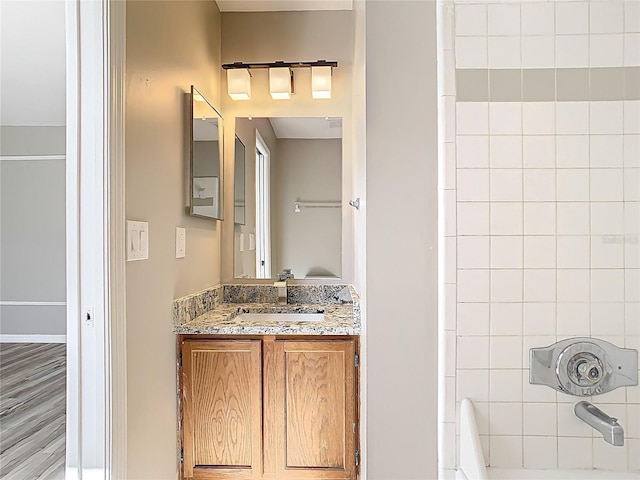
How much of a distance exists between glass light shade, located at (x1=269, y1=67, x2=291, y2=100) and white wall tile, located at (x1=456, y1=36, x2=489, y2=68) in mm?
1452

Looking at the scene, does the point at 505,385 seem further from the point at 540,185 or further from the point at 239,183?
the point at 239,183

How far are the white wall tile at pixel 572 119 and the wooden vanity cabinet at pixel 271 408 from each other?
1142mm

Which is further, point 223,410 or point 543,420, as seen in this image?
point 223,410

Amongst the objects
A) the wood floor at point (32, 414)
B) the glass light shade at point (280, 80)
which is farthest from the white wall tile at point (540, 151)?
the wood floor at point (32, 414)

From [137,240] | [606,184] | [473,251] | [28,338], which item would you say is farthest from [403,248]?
[28,338]

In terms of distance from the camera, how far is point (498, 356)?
41.7 inches

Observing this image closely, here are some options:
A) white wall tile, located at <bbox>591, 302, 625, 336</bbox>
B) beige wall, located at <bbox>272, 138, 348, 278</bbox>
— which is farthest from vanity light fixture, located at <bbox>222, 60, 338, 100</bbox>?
white wall tile, located at <bbox>591, 302, 625, 336</bbox>

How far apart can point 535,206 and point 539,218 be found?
3 centimetres

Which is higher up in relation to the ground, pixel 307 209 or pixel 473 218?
pixel 307 209

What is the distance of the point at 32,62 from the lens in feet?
9.12

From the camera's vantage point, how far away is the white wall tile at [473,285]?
1.06 meters

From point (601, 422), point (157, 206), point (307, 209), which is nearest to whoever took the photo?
point (601, 422)

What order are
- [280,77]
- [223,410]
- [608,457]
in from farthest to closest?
[280,77], [223,410], [608,457]

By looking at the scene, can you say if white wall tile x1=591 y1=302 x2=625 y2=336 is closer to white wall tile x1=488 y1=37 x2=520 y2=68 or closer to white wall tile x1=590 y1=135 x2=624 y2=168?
white wall tile x1=590 y1=135 x2=624 y2=168
